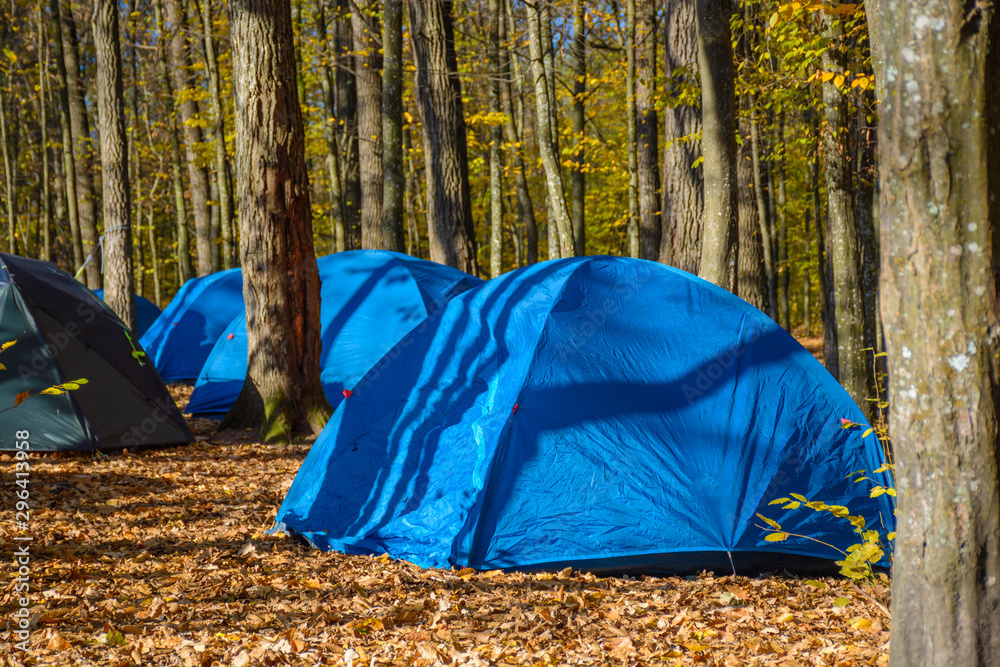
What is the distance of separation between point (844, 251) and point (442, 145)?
5.73m

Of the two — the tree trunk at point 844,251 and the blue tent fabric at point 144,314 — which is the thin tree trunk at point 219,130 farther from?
the tree trunk at point 844,251

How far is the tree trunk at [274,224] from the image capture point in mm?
6512

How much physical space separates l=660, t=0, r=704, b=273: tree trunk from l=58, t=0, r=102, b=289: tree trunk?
9.24m

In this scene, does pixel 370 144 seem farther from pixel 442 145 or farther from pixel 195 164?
pixel 195 164

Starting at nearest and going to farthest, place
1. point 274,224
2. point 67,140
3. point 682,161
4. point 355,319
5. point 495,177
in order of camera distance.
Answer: point 274,224 < point 682,161 < point 355,319 < point 67,140 < point 495,177

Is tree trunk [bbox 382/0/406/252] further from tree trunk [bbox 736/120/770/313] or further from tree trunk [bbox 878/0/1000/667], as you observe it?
tree trunk [bbox 878/0/1000/667]

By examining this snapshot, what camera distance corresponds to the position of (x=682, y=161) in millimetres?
7844

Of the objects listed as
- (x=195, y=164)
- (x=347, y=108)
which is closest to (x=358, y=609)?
(x=195, y=164)

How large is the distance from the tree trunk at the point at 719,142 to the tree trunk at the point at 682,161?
1.17 m

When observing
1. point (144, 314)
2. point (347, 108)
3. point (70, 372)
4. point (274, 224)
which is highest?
point (347, 108)

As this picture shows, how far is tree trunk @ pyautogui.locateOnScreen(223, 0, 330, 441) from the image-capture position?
256 inches

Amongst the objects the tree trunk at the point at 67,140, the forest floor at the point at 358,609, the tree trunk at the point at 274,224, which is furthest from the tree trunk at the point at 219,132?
the forest floor at the point at 358,609

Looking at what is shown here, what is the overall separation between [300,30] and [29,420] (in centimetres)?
1191

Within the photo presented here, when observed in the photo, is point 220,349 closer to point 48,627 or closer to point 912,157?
point 48,627
